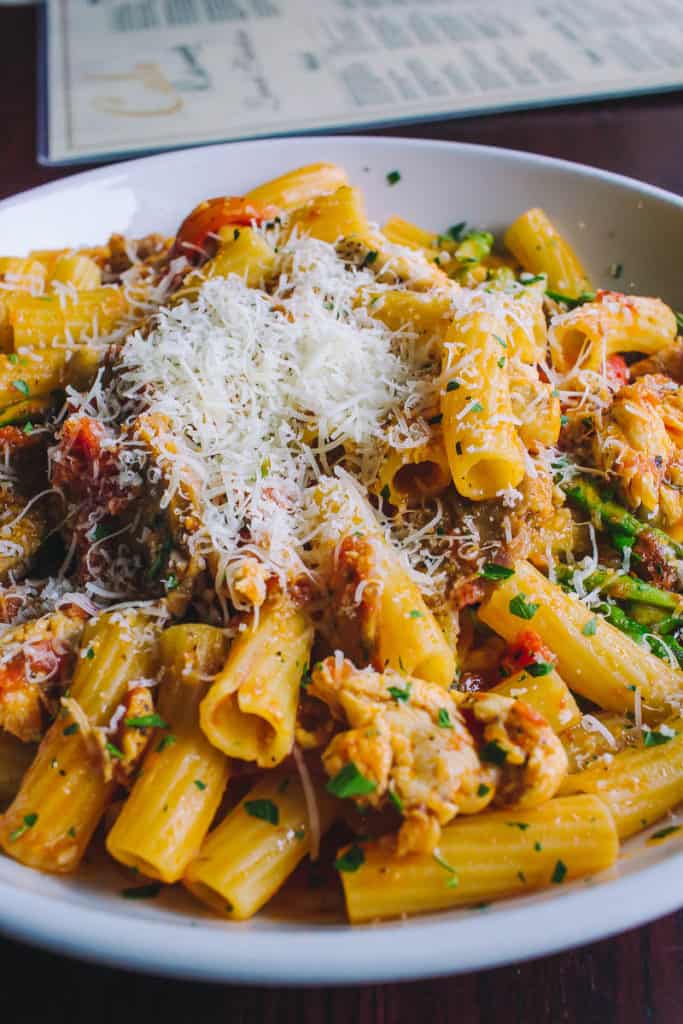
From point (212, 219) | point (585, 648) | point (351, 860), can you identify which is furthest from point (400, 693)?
point (212, 219)

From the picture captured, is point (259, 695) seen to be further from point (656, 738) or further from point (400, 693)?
point (656, 738)

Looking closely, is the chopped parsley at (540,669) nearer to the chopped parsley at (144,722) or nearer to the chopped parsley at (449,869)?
the chopped parsley at (449,869)

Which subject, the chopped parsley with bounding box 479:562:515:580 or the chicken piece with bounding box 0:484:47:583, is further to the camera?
the chicken piece with bounding box 0:484:47:583

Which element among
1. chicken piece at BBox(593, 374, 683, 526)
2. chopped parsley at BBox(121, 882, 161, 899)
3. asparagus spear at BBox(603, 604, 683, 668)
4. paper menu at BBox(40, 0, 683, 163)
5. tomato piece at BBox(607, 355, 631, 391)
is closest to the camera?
chopped parsley at BBox(121, 882, 161, 899)

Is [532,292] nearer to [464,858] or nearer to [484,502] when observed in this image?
[484,502]

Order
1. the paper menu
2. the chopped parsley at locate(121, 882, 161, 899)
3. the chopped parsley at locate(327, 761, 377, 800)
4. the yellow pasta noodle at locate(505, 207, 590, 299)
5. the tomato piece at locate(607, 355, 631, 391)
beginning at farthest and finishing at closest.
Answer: the paper menu < the yellow pasta noodle at locate(505, 207, 590, 299) < the tomato piece at locate(607, 355, 631, 391) < the chopped parsley at locate(121, 882, 161, 899) < the chopped parsley at locate(327, 761, 377, 800)

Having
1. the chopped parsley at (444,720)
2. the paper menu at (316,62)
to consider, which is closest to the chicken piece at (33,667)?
the chopped parsley at (444,720)

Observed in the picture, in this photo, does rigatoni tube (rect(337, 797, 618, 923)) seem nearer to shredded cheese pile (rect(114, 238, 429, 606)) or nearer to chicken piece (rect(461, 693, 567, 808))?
chicken piece (rect(461, 693, 567, 808))

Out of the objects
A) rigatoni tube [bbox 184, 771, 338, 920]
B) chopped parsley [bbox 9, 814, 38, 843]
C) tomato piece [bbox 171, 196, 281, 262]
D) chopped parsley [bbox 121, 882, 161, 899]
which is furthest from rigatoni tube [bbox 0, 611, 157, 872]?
tomato piece [bbox 171, 196, 281, 262]
